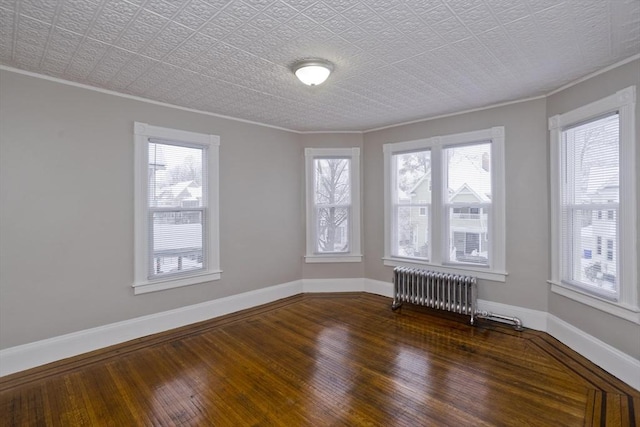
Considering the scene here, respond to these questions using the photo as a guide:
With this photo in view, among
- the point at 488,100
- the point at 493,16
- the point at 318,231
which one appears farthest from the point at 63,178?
the point at 488,100

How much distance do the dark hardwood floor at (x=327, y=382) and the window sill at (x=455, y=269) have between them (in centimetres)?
61

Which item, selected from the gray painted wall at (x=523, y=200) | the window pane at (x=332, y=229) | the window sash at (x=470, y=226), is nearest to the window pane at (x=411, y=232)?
the window sash at (x=470, y=226)

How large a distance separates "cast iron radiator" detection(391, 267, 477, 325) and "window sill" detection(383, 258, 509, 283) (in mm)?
134

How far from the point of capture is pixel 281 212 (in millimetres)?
5074

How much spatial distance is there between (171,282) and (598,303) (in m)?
4.51

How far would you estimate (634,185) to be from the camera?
260cm

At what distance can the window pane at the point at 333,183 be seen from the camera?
17.4 ft

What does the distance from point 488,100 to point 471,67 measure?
3.69 ft

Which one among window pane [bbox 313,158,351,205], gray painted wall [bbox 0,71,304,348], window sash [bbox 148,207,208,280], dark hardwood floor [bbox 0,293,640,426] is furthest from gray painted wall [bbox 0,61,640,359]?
window pane [bbox 313,158,351,205]

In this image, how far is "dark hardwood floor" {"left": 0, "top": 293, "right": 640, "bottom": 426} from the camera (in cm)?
223

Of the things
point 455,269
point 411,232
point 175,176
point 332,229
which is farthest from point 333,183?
point 175,176

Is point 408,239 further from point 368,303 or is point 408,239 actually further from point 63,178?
point 63,178

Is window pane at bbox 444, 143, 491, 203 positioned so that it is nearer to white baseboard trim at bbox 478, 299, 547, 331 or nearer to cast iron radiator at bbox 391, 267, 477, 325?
cast iron radiator at bbox 391, 267, 477, 325

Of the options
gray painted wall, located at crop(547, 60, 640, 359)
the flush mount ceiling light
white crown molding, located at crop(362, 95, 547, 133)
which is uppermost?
white crown molding, located at crop(362, 95, 547, 133)
